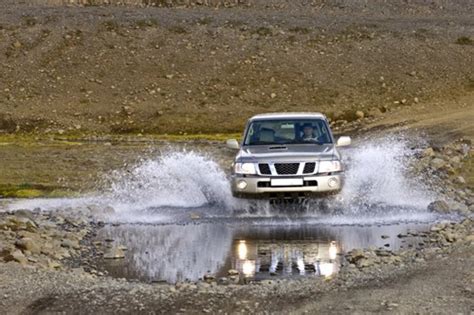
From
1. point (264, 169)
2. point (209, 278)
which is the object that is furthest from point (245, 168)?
point (209, 278)

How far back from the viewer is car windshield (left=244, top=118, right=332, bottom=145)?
17.0m

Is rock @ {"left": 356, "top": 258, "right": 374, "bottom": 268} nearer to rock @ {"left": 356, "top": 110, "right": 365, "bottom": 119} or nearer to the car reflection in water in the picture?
the car reflection in water

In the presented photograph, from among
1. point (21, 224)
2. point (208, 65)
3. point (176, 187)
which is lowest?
point (21, 224)

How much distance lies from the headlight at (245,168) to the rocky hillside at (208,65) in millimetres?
21516

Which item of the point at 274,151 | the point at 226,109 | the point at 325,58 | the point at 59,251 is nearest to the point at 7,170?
the point at 274,151

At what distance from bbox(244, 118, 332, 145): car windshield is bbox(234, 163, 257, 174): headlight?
1007mm

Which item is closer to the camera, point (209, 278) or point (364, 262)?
point (209, 278)

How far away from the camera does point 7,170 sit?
25203 millimetres

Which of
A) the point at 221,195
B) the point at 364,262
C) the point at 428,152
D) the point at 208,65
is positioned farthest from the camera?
the point at 208,65

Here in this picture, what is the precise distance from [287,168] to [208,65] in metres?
28.4

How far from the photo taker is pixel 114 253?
508 inches

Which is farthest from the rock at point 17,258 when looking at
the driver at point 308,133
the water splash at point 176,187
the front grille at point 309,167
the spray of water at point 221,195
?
the driver at point 308,133

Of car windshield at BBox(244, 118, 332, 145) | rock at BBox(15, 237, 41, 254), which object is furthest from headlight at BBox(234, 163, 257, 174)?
rock at BBox(15, 237, 41, 254)

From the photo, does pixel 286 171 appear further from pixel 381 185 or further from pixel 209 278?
pixel 209 278
